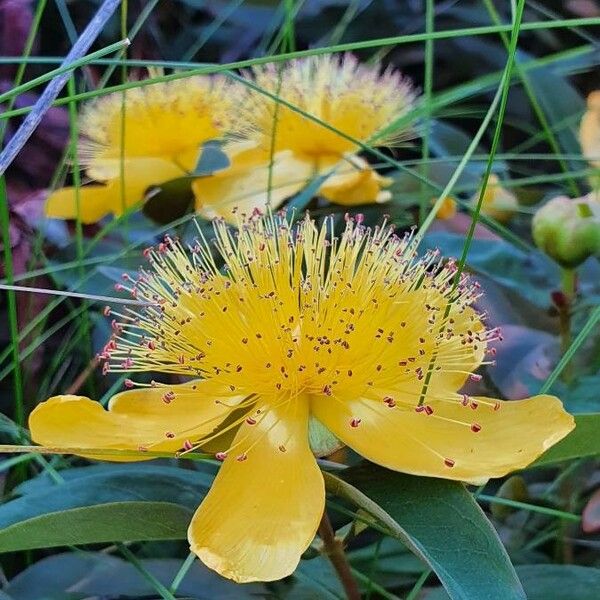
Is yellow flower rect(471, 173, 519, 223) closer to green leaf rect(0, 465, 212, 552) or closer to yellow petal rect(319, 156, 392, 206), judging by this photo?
yellow petal rect(319, 156, 392, 206)

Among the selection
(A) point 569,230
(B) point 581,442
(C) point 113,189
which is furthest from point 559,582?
(C) point 113,189

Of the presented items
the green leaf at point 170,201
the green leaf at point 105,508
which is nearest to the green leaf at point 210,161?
the green leaf at point 170,201

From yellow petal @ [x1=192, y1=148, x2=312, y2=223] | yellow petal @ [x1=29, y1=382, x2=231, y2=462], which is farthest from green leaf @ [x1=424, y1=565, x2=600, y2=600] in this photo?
yellow petal @ [x1=192, y1=148, x2=312, y2=223]

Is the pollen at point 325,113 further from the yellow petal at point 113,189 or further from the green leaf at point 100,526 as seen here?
the green leaf at point 100,526

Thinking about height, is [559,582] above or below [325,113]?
below

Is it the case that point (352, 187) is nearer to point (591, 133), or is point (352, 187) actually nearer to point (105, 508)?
point (591, 133)

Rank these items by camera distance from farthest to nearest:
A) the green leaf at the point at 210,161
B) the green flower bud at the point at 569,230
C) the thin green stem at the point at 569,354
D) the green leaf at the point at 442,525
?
the green leaf at the point at 210,161 → the green flower bud at the point at 569,230 → the thin green stem at the point at 569,354 → the green leaf at the point at 442,525
